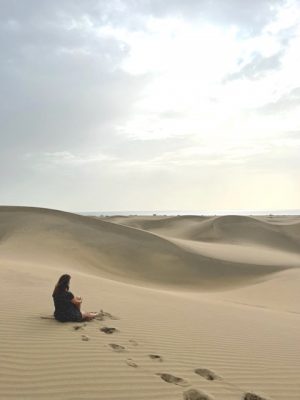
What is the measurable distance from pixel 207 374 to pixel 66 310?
2748 millimetres

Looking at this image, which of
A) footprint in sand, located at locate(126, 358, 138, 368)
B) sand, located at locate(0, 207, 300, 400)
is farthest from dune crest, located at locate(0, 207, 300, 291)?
footprint in sand, located at locate(126, 358, 138, 368)

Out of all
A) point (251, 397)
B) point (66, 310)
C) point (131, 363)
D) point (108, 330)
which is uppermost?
point (66, 310)

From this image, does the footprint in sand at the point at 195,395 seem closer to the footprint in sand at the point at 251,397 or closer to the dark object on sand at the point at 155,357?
the footprint in sand at the point at 251,397

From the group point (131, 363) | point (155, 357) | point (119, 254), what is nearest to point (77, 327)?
point (155, 357)

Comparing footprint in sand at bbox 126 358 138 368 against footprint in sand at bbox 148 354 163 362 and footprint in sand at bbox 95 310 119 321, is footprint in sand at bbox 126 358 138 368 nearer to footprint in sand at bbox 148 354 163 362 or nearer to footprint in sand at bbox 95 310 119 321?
footprint in sand at bbox 148 354 163 362

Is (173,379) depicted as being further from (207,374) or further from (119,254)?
(119,254)

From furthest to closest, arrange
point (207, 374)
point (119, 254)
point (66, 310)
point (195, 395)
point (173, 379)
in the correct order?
point (119, 254) → point (66, 310) → point (207, 374) → point (173, 379) → point (195, 395)

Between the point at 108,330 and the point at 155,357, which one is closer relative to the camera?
the point at 155,357

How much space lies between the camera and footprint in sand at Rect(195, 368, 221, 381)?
538 centimetres

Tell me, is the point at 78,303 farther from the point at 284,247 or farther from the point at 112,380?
the point at 284,247

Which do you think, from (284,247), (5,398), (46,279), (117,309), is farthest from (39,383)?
(284,247)

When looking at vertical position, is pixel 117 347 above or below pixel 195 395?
above

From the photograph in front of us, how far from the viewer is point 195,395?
476 cm

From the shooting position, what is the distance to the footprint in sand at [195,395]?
185 inches
